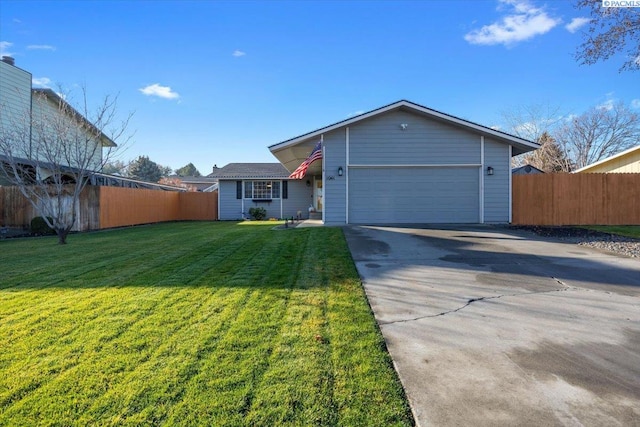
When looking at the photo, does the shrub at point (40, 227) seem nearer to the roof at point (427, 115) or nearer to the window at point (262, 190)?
the roof at point (427, 115)

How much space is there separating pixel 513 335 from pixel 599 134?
130 ft

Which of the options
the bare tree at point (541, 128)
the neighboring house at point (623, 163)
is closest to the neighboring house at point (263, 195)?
the neighboring house at point (623, 163)

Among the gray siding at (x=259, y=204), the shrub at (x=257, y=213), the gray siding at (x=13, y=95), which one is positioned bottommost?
the shrub at (x=257, y=213)

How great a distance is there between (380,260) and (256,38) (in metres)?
→ 10.5

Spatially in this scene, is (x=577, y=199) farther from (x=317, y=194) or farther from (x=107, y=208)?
(x=107, y=208)

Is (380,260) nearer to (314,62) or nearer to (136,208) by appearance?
(314,62)

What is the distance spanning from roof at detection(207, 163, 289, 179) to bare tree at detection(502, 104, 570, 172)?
27.9m

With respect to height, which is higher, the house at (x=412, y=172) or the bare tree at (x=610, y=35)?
the bare tree at (x=610, y=35)

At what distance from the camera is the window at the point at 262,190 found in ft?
67.4

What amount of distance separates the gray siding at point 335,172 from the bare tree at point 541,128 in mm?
30027

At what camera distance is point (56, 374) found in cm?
239

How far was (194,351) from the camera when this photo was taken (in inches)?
107

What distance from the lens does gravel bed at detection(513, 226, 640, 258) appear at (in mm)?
7241

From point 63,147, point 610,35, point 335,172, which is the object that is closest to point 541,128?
point 610,35
